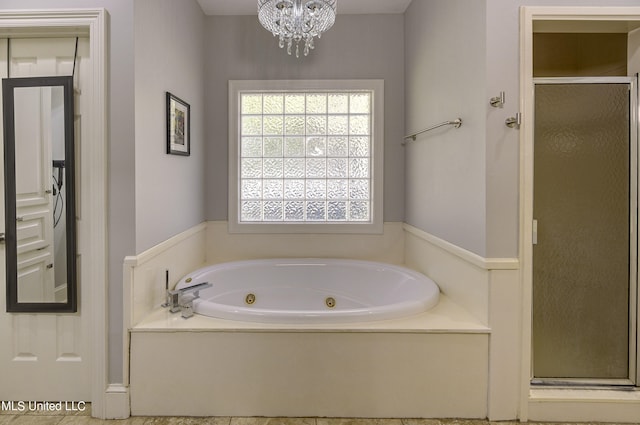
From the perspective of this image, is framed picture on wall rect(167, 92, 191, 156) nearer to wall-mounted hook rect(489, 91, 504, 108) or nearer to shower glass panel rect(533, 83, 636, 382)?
wall-mounted hook rect(489, 91, 504, 108)

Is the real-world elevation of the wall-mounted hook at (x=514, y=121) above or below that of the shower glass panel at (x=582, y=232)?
above

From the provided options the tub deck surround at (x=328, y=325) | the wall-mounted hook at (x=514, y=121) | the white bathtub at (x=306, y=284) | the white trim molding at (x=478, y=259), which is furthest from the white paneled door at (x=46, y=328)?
the wall-mounted hook at (x=514, y=121)

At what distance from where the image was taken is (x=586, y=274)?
6.37ft

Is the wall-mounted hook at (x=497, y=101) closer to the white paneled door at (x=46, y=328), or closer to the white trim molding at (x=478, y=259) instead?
the white trim molding at (x=478, y=259)

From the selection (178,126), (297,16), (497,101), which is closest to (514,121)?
(497,101)

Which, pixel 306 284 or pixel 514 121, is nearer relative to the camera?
pixel 514 121

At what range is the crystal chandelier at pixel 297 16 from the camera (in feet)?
6.00

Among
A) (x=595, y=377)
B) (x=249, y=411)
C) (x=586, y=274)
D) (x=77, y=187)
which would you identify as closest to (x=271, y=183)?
(x=77, y=187)

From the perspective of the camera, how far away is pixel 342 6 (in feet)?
9.32

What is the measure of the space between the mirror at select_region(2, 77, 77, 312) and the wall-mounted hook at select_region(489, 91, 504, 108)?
2030mm

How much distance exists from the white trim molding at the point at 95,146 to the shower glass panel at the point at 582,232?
7.03 feet

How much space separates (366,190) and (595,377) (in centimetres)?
188

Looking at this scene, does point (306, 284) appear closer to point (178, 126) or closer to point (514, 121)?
point (178, 126)

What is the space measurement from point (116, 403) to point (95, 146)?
125cm
